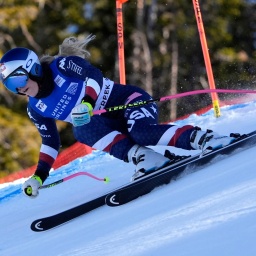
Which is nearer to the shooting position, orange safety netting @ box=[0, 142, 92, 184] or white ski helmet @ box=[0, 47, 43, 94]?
white ski helmet @ box=[0, 47, 43, 94]

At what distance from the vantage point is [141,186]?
11.9 ft

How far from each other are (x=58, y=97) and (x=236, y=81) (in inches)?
497

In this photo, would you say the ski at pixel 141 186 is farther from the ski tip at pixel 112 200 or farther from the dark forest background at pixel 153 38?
the dark forest background at pixel 153 38

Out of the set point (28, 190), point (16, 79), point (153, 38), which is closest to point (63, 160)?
point (28, 190)

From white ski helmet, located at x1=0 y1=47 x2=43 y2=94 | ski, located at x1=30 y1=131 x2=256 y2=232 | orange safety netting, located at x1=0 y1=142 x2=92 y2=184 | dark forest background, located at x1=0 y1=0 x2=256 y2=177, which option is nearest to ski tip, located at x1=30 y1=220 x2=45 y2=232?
ski, located at x1=30 y1=131 x2=256 y2=232

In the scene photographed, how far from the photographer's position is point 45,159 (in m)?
4.41

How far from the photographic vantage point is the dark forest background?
16.7 metres

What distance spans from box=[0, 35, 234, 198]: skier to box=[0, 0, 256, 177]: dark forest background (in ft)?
38.4

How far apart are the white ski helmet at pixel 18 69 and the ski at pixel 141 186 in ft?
2.58

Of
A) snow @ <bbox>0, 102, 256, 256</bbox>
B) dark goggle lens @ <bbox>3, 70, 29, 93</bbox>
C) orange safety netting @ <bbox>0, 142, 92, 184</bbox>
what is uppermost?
orange safety netting @ <bbox>0, 142, 92, 184</bbox>

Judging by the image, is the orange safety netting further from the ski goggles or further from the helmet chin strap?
the ski goggles

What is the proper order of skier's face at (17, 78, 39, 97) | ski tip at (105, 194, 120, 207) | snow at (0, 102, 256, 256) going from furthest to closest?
skier's face at (17, 78, 39, 97)
ski tip at (105, 194, 120, 207)
snow at (0, 102, 256, 256)

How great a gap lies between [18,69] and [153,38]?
13830 mm

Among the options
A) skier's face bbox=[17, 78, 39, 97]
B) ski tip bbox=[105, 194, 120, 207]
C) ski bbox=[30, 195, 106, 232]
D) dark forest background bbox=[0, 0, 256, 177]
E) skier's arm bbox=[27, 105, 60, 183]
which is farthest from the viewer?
dark forest background bbox=[0, 0, 256, 177]
